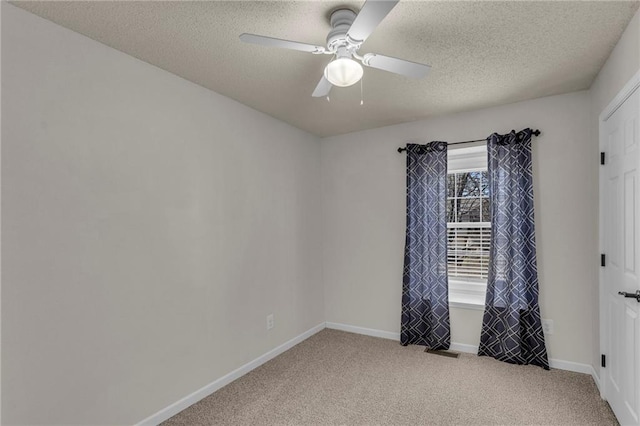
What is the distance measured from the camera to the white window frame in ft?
11.3

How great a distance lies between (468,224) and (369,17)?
105 inches

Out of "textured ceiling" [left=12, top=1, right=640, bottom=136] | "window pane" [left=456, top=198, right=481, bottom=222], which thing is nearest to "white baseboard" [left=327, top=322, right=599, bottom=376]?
"window pane" [left=456, top=198, right=481, bottom=222]

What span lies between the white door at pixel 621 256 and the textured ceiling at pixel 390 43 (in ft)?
1.56

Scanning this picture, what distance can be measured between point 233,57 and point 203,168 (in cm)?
89

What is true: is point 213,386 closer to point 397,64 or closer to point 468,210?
point 397,64

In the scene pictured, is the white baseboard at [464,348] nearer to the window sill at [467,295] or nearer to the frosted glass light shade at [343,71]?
the window sill at [467,295]

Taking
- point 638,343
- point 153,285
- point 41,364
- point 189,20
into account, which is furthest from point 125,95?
point 638,343

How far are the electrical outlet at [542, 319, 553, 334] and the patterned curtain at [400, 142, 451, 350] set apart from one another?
32.1 inches

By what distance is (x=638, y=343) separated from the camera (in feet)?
6.21

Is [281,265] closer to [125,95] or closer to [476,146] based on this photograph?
[125,95]

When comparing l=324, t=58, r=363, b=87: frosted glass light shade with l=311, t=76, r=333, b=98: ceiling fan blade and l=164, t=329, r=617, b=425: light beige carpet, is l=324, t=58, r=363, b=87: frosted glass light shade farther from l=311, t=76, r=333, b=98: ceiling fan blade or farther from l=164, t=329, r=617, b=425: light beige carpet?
l=164, t=329, r=617, b=425: light beige carpet

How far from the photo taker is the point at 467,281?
358 cm

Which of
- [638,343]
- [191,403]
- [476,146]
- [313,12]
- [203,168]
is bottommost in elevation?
[191,403]

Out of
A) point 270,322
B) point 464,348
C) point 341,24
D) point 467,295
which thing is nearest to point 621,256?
point 467,295
